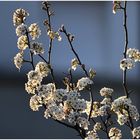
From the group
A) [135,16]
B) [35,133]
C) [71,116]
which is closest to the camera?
[71,116]

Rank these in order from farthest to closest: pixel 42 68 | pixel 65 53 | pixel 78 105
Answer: pixel 65 53 → pixel 42 68 → pixel 78 105

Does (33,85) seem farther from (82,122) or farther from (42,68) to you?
(82,122)

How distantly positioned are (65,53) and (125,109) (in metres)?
1.93

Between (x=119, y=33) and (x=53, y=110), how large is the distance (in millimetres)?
2152

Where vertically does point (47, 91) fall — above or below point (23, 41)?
below

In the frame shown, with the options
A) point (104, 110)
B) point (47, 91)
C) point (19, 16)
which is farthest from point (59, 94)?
point (19, 16)

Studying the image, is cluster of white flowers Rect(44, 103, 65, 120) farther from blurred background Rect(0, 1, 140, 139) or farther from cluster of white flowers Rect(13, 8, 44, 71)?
blurred background Rect(0, 1, 140, 139)

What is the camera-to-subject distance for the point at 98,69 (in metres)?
3.43

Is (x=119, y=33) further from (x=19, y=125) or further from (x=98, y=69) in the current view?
(x=19, y=125)

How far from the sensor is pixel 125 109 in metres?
1.45

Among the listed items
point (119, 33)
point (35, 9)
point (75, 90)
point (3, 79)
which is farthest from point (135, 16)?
point (75, 90)

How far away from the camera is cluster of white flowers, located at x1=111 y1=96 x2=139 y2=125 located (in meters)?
1.42

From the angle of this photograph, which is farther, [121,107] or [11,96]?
[11,96]

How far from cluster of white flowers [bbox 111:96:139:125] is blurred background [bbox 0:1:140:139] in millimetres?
1799
